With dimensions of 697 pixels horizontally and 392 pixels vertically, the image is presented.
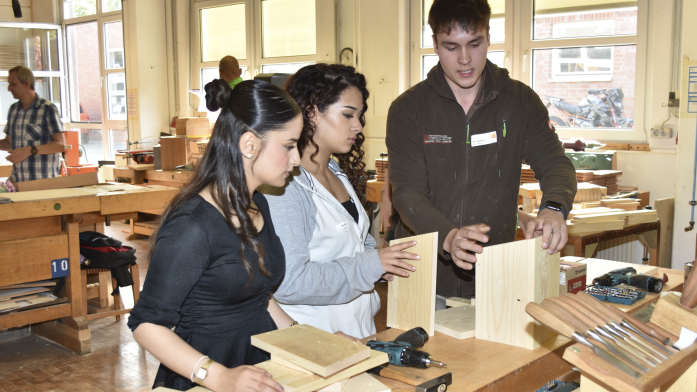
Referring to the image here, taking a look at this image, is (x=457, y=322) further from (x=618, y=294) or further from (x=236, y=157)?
(x=236, y=157)

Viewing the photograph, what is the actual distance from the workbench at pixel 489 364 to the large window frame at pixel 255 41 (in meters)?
4.80

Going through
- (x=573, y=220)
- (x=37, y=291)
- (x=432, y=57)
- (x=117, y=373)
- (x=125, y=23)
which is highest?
(x=125, y=23)

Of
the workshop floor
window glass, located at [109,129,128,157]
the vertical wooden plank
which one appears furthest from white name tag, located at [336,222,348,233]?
window glass, located at [109,129,128,157]

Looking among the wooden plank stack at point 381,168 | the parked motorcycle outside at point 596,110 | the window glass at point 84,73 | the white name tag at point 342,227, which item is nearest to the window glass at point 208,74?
the window glass at point 84,73

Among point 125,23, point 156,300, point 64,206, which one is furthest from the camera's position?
point 125,23

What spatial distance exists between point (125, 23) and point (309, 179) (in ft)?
22.7

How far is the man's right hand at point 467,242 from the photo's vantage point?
145 cm

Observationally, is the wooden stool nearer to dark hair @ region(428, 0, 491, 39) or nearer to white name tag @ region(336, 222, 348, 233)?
white name tag @ region(336, 222, 348, 233)

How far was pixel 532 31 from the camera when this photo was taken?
4836 millimetres

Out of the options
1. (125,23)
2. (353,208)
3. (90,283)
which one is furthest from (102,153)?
(353,208)

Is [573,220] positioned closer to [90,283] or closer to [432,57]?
[432,57]

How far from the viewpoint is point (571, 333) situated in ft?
2.90

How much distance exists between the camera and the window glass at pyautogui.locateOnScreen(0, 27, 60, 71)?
831 cm

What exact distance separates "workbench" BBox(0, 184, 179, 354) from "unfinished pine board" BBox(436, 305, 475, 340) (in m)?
1.87
